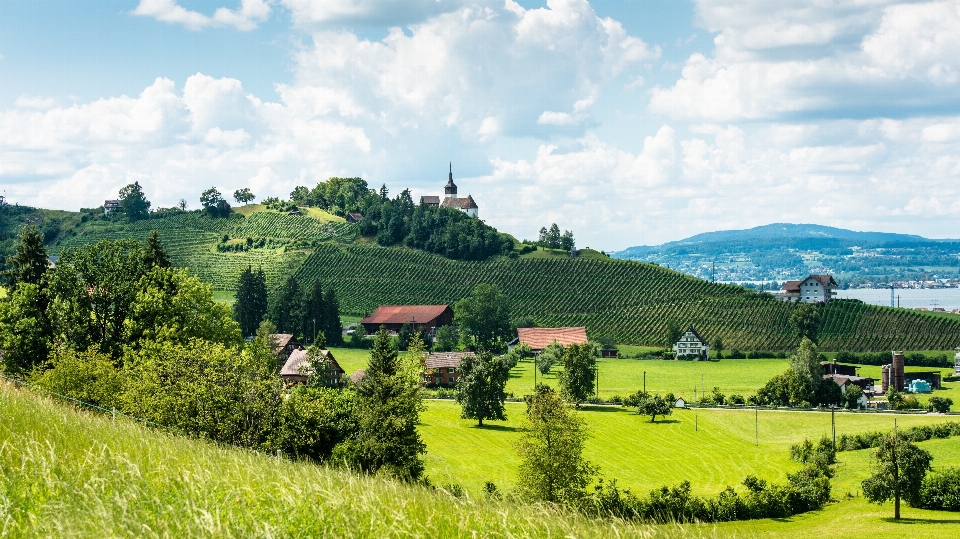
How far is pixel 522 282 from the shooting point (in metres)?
138

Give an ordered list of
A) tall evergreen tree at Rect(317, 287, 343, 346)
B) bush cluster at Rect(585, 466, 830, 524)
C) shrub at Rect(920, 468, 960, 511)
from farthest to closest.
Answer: tall evergreen tree at Rect(317, 287, 343, 346), shrub at Rect(920, 468, 960, 511), bush cluster at Rect(585, 466, 830, 524)

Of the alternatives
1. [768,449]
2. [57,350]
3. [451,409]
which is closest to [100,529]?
[57,350]

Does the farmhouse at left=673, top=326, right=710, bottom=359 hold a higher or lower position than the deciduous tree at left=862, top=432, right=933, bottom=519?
higher

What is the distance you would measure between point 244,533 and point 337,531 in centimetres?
83

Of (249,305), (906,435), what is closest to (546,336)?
(249,305)

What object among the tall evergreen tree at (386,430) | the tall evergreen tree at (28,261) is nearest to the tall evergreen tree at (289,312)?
the tall evergreen tree at (386,430)

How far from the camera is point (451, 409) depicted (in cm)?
7244

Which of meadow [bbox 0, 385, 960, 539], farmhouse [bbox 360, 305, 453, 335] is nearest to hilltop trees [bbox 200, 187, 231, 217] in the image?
farmhouse [bbox 360, 305, 453, 335]

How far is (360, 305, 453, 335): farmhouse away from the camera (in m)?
119

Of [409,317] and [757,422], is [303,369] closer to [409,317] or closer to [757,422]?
[757,422]

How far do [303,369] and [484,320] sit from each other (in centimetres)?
4095

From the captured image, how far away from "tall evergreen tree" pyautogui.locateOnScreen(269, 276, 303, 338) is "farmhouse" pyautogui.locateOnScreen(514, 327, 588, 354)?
27.6 m

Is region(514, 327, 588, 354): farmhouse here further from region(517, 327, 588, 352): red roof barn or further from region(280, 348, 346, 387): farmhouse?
region(280, 348, 346, 387): farmhouse

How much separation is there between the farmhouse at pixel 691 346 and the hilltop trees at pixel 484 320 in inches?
840
